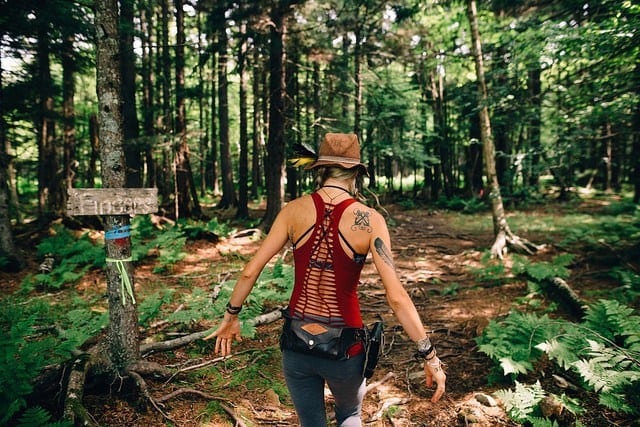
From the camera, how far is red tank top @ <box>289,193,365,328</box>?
2594 mm

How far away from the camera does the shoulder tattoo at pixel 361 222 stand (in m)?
2.60

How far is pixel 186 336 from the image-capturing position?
5227mm

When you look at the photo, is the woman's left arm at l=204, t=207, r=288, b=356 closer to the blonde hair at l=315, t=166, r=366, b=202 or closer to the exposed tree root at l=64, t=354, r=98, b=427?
the blonde hair at l=315, t=166, r=366, b=202

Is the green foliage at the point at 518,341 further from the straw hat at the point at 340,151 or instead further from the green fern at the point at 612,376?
the straw hat at the point at 340,151

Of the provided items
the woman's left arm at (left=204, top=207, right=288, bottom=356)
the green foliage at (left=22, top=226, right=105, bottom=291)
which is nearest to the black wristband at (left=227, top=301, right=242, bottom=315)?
the woman's left arm at (left=204, top=207, right=288, bottom=356)

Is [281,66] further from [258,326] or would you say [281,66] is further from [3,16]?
[258,326]

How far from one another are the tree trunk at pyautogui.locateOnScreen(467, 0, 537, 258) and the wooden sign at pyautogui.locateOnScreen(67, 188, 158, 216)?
8.94 metres

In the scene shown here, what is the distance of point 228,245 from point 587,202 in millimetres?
20489

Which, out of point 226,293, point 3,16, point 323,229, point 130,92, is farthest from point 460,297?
point 130,92

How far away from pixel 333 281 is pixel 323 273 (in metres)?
0.09

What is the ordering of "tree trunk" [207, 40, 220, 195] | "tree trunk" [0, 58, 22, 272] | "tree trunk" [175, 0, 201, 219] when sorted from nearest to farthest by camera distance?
"tree trunk" [0, 58, 22, 272] < "tree trunk" [175, 0, 201, 219] < "tree trunk" [207, 40, 220, 195]

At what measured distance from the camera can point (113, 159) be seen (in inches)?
156

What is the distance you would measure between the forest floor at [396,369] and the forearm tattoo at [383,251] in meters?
2.54

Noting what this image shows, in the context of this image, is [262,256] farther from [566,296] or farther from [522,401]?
[566,296]
